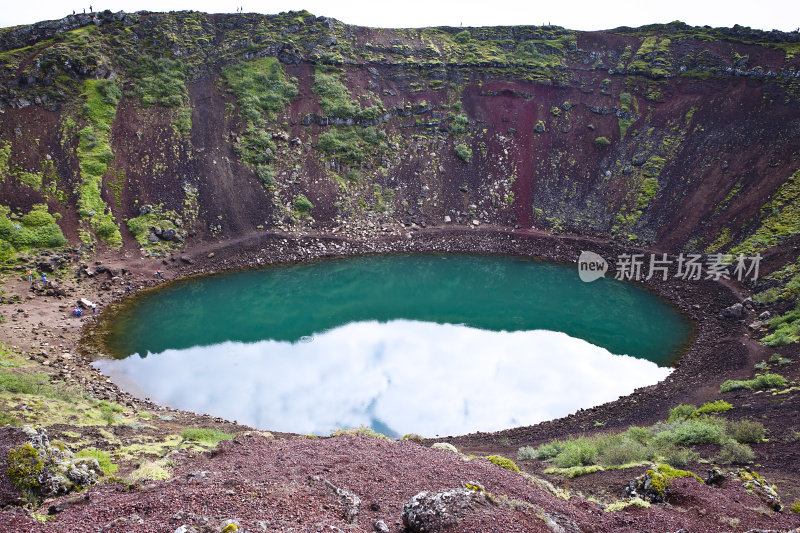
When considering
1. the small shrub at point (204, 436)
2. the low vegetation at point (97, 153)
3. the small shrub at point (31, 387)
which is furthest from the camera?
the low vegetation at point (97, 153)

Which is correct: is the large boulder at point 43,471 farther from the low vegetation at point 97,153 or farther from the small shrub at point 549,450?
the low vegetation at point 97,153

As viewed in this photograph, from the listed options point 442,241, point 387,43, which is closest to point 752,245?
point 442,241

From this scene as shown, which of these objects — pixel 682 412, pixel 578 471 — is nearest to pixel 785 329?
pixel 682 412

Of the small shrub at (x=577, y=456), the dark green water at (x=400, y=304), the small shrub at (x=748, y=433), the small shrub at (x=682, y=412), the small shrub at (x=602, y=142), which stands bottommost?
the dark green water at (x=400, y=304)

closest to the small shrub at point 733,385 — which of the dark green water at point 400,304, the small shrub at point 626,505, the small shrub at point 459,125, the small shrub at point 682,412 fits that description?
the small shrub at point 682,412

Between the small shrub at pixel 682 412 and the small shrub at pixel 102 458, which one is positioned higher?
the small shrub at pixel 102 458

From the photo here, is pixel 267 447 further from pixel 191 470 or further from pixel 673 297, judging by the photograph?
pixel 673 297

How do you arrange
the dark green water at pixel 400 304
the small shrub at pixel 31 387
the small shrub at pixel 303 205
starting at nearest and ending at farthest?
the small shrub at pixel 31 387 → the dark green water at pixel 400 304 → the small shrub at pixel 303 205
